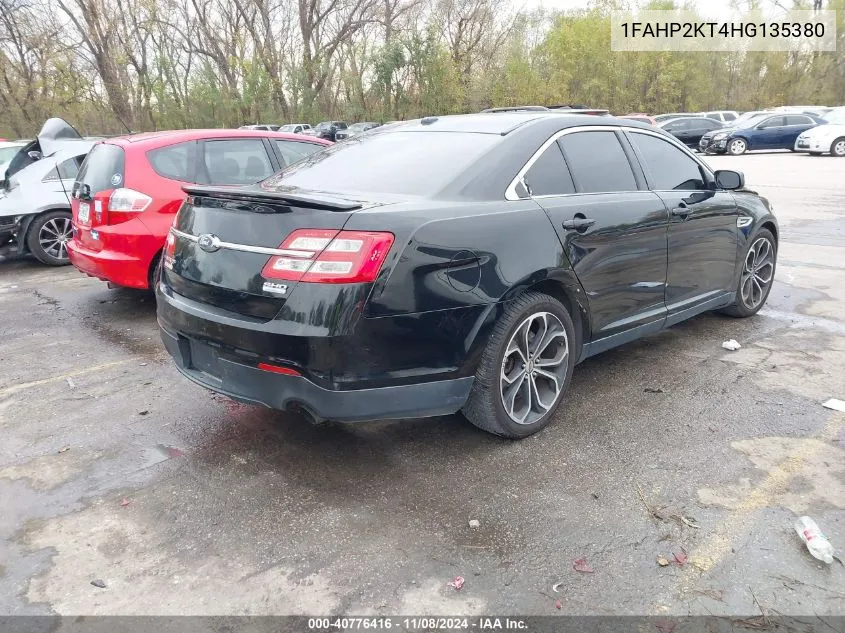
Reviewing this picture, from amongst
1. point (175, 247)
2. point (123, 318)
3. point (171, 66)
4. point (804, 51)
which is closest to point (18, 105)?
point (171, 66)

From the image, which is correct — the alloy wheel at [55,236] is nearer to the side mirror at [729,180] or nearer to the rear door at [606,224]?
the rear door at [606,224]

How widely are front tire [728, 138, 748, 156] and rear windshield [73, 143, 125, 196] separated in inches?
916

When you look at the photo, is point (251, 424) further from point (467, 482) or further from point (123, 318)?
point (123, 318)

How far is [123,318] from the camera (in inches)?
226

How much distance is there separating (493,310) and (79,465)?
7.03 ft

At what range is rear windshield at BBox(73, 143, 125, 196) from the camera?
17.9ft

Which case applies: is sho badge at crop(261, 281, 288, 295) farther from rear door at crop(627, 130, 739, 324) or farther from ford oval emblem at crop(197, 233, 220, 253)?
rear door at crop(627, 130, 739, 324)

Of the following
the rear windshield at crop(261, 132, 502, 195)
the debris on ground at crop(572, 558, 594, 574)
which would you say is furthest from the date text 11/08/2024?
the rear windshield at crop(261, 132, 502, 195)

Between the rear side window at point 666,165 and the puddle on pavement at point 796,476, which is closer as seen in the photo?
the puddle on pavement at point 796,476

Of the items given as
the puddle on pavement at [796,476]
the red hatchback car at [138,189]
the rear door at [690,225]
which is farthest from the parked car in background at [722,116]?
the puddle on pavement at [796,476]

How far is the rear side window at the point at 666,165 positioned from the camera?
4.18 meters

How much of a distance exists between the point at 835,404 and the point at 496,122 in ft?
8.15

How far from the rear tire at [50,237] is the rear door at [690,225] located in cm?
693

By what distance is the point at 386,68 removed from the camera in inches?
1500
